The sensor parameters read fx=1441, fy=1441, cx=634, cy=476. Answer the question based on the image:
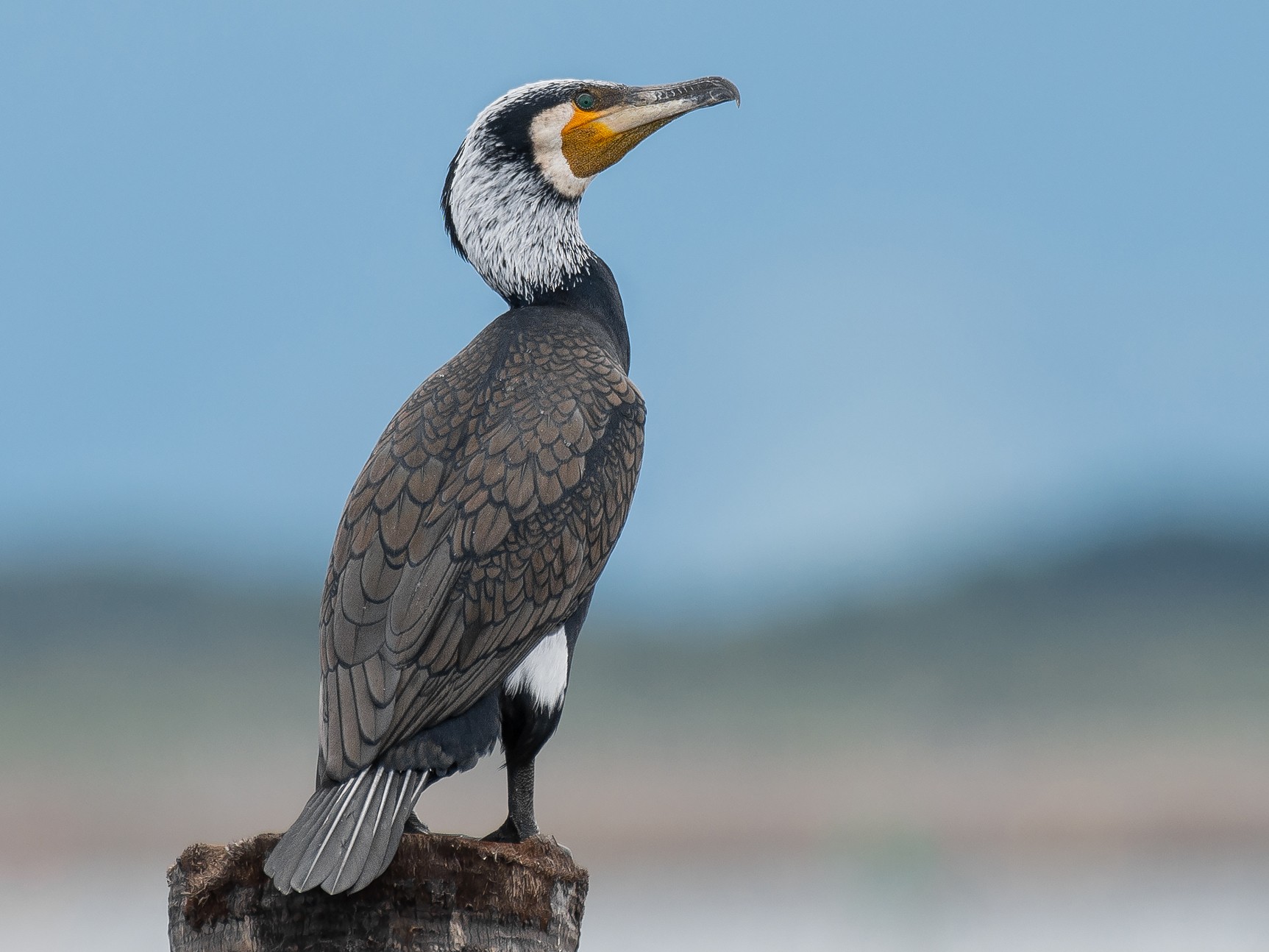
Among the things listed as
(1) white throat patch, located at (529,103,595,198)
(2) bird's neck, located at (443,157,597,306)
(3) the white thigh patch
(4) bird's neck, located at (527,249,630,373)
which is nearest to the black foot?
(3) the white thigh patch

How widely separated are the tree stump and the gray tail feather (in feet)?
0.30

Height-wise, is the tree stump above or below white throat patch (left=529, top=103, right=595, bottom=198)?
below

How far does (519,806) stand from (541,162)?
251 cm

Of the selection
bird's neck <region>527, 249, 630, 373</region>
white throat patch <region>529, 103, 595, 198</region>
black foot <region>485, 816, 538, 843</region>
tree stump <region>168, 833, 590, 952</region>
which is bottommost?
tree stump <region>168, 833, 590, 952</region>

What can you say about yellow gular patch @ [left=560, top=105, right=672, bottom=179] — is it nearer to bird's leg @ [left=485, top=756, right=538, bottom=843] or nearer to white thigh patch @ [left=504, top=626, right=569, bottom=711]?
white thigh patch @ [left=504, top=626, right=569, bottom=711]

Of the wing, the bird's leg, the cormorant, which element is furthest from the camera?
the bird's leg

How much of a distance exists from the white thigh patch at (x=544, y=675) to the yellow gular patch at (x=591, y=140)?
201 centimetres

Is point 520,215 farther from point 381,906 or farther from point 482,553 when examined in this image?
point 381,906

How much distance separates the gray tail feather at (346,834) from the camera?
3.73 meters

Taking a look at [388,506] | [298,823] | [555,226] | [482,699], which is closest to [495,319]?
[555,226]

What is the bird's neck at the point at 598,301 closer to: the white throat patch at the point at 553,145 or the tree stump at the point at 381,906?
the white throat patch at the point at 553,145

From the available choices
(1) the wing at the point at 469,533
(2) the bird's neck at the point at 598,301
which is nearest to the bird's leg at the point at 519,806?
(1) the wing at the point at 469,533

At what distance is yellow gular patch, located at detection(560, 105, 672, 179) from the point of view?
18.8 ft

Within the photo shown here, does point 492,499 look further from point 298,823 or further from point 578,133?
point 578,133
